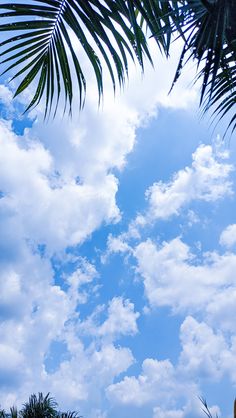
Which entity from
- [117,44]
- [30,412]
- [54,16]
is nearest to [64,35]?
[54,16]

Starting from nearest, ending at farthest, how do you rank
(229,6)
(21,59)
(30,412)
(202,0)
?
(202,0), (229,6), (21,59), (30,412)

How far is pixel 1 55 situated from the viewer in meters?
2.71

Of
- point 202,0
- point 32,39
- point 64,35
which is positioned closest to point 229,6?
point 202,0

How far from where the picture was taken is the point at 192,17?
247cm

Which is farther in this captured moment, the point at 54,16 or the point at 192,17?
the point at 54,16

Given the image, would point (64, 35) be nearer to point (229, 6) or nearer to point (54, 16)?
point (54, 16)

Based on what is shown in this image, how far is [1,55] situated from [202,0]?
4.21ft

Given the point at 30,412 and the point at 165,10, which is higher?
the point at 30,412

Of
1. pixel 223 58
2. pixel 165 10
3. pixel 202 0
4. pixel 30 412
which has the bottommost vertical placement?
pixel 202 0

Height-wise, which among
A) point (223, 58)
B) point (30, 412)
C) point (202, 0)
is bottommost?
point (202, 0)

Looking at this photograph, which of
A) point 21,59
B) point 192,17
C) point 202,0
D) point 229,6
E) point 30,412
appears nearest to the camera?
point 202,0

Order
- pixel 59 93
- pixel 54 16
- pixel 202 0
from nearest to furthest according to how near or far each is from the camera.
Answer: pixel 202 0 → pixel 54 16 → pixel 59 93

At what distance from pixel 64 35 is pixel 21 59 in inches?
13.4

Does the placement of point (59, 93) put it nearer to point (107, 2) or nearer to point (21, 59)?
point (21, 59)
